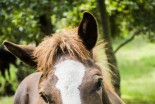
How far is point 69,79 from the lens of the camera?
3.26 meters

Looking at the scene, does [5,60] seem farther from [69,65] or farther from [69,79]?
[69,79]

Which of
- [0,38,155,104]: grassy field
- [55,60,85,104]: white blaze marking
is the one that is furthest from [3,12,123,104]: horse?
[0,38,155,104]: grassy field

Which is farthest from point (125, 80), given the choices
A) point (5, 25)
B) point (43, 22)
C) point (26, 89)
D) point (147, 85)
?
point (26, 89)

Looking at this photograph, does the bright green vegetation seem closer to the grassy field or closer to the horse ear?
the grassy field

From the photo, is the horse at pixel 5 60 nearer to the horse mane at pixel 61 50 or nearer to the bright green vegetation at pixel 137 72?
the bright green vegetation at pixel 137 72

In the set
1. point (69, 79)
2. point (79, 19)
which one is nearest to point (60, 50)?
point (69, 79)

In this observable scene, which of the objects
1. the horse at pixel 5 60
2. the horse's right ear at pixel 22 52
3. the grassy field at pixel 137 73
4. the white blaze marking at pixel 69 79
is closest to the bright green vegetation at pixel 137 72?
the grassy field at pixel 137 73

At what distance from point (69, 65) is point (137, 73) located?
1158cm

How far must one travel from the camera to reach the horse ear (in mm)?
3562

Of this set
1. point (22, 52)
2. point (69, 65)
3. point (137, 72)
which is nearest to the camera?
point (69, 65)

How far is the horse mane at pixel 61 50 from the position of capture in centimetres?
347

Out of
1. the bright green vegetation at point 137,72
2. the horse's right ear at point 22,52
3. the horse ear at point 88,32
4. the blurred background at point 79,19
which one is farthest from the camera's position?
the bright green vegetation at point 137,72

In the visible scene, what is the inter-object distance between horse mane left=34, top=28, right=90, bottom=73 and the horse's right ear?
0.19m

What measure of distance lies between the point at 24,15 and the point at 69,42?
13.5ft
